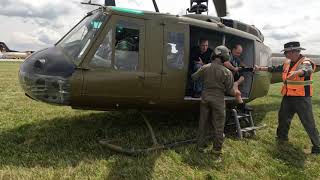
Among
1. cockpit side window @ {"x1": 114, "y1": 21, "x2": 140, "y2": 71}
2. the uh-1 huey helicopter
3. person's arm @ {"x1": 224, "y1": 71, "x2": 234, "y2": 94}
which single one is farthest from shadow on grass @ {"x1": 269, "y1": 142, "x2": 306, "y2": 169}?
cockpit side window @ {"x1": 114, "y1": 21, "x2": 140, "y2": 71}

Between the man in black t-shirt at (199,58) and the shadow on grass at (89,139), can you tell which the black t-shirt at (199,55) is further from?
the shadow on grass at (89,139)

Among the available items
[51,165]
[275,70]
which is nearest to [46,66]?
[51,165]

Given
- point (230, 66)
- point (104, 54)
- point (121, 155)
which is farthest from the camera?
point (230, 66)

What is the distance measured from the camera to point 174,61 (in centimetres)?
703

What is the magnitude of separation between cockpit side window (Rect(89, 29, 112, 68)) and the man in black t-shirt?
2.29 metres

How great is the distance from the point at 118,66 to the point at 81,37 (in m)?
0.89

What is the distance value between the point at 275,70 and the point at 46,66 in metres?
4.72

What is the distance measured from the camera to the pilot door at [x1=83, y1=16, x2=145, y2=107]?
6164mm

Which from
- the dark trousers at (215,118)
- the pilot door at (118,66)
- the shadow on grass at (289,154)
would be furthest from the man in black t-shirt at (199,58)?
the shadow on grass at (289,154)

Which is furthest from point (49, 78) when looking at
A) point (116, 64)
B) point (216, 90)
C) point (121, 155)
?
point (216, 90)

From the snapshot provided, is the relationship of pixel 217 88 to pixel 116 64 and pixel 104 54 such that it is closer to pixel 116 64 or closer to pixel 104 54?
pixel 116 64

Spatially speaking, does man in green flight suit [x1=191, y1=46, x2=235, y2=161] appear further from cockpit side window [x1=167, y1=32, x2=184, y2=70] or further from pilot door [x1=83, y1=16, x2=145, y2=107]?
pilot door [x1=83, y1=16, x2=145, y2=107]

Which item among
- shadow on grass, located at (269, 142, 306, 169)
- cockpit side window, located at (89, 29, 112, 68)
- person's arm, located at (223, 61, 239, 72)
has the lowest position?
shadow on grass, located at (269, 142, 306, 169)

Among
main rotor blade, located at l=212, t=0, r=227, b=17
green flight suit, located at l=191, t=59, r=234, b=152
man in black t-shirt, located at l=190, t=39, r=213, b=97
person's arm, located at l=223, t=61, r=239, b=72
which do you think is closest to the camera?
green flight suit, located at l=191, t=59, r=234, b=152
